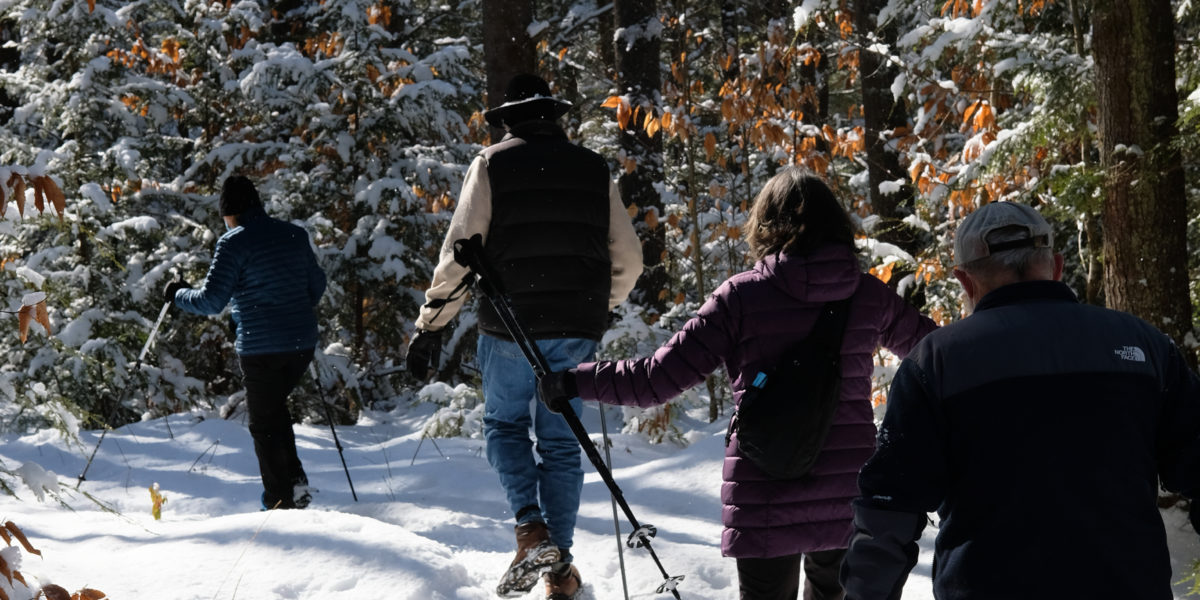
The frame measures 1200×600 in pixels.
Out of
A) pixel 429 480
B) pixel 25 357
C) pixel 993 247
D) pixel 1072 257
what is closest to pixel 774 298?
pixel 993 247

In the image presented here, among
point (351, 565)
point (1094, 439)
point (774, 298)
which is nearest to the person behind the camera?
point (1094, 439)

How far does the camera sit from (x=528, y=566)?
4.45 meters

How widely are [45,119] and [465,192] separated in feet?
32.5

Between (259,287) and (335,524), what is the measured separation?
2.15m

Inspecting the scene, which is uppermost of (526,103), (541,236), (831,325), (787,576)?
(526,103)

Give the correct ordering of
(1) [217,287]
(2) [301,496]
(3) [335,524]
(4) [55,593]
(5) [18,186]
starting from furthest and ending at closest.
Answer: (2) [301,496] < (1) [217,287] < (3) [335,524] < (5) [18,186] < (4) [55,593]

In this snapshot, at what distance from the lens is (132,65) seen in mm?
13016

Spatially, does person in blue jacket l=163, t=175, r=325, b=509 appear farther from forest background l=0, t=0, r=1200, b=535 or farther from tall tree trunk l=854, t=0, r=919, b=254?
tall tree trunk l=854, t=0, r=919, b=254

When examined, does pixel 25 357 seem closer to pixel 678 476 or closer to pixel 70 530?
pixel 70 530

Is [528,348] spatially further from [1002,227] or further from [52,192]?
[1002,227]

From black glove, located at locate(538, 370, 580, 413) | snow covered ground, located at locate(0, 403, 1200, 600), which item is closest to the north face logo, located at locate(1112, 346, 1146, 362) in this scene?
black glove, located at locate(538, 370, 580, 413)

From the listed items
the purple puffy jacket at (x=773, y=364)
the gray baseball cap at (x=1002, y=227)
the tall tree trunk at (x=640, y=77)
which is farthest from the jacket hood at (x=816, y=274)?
the tall tree trunk at (x=640, y=77)

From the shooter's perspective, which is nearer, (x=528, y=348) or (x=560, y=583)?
(x=528, y=348)

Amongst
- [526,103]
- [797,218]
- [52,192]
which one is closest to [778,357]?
[797,218]
